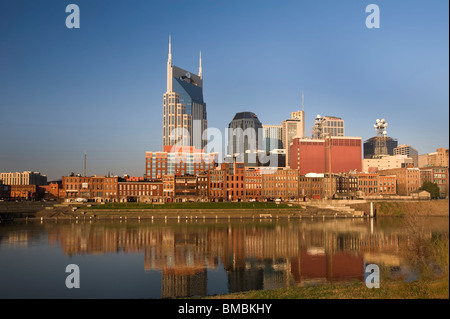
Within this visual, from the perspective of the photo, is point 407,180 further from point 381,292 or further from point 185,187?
point 381,292

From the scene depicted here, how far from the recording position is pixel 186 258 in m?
52.7

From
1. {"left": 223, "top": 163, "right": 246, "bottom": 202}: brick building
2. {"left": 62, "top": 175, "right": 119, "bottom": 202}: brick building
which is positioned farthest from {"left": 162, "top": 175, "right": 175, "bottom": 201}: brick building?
{"left": 223, "top": 163, "right": 246, "bottom": 202}: brick building

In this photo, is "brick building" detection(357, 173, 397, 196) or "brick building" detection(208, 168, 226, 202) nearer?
"brick building" detection(208, 168, 226, 202)

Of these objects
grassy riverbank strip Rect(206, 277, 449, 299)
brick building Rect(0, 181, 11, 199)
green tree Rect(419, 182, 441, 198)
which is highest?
green tree Rect(419, 182, 441, 198)

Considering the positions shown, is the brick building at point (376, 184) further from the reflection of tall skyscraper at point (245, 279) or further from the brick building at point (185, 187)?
the reflection of tall skyscraper at point (245, 279)

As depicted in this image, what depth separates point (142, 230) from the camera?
279 feet

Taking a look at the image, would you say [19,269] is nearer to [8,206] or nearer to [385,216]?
[8,206]

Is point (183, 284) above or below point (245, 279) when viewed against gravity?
above

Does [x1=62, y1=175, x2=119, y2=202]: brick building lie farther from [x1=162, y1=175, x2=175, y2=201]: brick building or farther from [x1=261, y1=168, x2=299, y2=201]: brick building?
[x1=261, y1=168, x2=299, y2=201]: brick building

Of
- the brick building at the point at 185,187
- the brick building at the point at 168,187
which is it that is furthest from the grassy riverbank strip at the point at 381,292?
the brick building at the point at 168,187

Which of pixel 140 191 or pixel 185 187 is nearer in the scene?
pixel 140 191

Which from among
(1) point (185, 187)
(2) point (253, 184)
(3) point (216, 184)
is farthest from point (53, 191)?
(2) point (253, 184)

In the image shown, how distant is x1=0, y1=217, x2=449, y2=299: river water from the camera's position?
38156 millimetres
